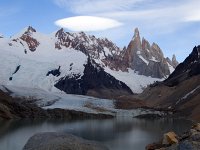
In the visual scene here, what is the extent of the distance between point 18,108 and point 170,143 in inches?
5860

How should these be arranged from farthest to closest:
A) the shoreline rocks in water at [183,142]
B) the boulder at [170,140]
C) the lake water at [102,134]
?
the lake water at [102,134], the boulder at [170,140], the shoreline rocks in water at [183,142]

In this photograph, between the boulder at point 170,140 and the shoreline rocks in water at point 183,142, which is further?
the boulder at point 170,140

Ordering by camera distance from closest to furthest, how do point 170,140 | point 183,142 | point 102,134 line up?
point 183,142 → point 170,140 → point 102,134

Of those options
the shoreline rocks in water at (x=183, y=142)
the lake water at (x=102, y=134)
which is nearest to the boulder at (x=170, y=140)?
the shoreline rocks in water at (x=183, y=142)

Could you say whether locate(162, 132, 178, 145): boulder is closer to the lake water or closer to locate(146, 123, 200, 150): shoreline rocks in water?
locate(146, 123, 200, 150): shoreline rocks in water

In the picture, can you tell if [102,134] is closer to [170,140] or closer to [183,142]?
[170,140]

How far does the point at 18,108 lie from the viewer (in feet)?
618

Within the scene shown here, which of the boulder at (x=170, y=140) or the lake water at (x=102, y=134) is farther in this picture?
the lake water at (x=102, y=134)

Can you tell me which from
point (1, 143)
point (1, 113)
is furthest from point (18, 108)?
point (1, 143)

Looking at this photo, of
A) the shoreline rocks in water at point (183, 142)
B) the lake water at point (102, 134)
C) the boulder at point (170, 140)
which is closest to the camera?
the shoreline rocks in water at point (183, 142)

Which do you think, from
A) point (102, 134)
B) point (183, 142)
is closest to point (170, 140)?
point (183, 142)

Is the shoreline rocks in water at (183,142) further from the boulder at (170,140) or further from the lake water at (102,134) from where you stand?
the lake water at (102,134)

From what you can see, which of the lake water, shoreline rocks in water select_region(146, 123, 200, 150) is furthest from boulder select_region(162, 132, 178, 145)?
the lake water

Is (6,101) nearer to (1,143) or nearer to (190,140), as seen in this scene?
(1,143)
